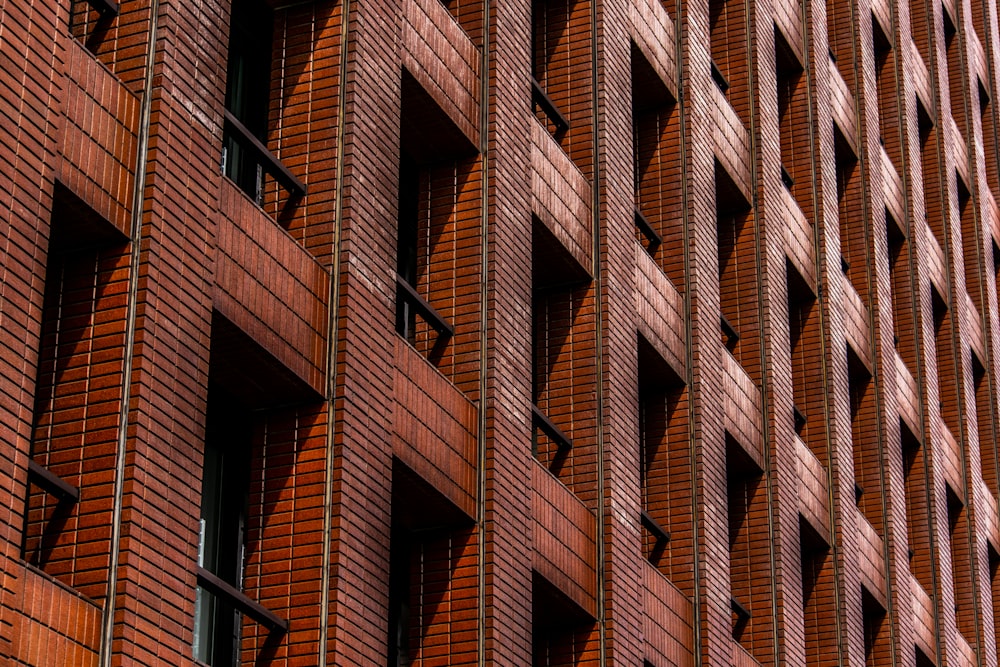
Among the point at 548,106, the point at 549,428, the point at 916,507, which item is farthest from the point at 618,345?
the point at 916,507

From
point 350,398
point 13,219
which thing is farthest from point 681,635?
point 13,219

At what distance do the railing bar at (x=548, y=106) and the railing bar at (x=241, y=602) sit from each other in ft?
31.0

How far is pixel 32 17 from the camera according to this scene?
1485cm

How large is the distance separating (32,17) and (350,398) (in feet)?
16.3

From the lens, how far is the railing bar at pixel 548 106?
2506 cm

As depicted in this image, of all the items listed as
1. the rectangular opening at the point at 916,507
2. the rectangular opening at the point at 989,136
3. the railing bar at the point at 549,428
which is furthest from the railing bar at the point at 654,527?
the rectangular opening at the point at 989,136

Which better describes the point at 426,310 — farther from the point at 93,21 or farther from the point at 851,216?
the point at 851,216

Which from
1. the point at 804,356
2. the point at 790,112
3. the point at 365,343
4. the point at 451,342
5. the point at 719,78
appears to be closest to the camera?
the point at 365,343

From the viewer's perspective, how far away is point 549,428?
2342cm

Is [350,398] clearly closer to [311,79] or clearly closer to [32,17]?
[311,79]

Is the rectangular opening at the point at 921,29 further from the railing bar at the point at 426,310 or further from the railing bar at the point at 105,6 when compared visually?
the railing bar at the point at 105,6

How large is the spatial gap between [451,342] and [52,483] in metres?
7.47

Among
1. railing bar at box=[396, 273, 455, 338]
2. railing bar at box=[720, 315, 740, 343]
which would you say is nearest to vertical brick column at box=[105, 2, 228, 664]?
railing bar at box=[396, 273, 455, 338]

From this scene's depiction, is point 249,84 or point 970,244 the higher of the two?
point 970,244
